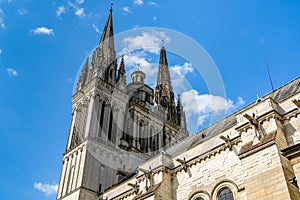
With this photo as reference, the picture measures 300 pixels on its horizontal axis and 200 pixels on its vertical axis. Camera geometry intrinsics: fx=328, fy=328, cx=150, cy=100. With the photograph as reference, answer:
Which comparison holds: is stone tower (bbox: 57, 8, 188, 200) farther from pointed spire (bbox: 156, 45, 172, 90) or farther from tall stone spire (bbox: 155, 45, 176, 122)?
pointed spire (bbox: 156, 45, 172, 90)

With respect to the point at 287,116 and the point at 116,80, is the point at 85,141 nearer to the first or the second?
the point at 116,80

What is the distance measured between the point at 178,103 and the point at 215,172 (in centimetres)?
2522

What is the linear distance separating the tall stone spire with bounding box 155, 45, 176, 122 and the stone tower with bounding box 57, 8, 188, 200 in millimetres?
118

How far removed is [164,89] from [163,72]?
143 inches

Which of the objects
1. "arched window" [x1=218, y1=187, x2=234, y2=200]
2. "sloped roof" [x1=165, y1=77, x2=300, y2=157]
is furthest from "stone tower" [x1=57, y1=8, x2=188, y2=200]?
"arched window" [x1=218, y1=187, x2=234, y2=200]

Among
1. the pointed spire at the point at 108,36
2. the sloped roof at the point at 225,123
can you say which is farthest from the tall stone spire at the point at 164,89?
the sloped roof at the point at 225,123

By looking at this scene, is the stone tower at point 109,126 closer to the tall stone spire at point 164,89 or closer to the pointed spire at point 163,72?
the tall stone spire at point 164,89

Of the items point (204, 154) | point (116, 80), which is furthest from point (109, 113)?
point (204, 154)

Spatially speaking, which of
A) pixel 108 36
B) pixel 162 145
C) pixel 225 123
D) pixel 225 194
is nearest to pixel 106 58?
pixel 108 36

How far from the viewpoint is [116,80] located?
33.3 m

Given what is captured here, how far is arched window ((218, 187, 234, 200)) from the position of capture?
13748mm

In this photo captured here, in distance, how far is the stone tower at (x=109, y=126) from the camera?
2512cm

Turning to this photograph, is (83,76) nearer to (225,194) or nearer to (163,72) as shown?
(163,72)

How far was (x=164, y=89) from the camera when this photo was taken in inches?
1551
